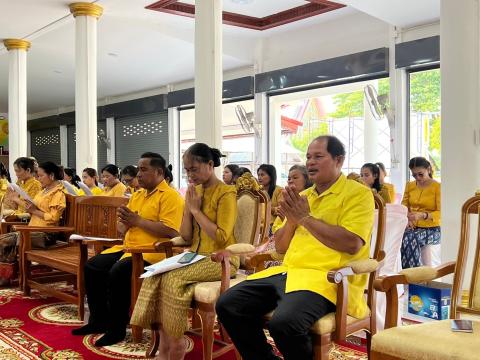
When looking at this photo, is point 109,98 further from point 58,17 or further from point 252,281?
point 252,281

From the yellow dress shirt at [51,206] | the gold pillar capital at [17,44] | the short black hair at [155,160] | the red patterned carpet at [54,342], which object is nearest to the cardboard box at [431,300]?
the red patterned carpet at [54,342]

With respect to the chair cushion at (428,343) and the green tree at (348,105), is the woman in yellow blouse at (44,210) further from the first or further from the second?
the green tree at (348,105)

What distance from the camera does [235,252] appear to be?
2.94m

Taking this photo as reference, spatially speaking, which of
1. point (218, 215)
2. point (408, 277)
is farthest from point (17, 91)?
point (408, 277)

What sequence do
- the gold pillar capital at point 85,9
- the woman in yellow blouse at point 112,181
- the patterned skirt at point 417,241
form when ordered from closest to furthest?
the patterned skirt at point 417,241
the woman in yellow blouse at point 112,181
the gold pillar capital at point 85,9

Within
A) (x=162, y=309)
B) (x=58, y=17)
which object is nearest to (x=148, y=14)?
(x=58, y=17)

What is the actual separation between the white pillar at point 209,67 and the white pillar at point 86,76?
9.69ft

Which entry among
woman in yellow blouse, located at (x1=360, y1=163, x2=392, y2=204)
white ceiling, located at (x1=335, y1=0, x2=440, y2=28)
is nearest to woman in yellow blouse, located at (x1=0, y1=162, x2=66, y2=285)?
woman in yellow blouse, located at (x1=360, y1=163, x2=392, y2=204)

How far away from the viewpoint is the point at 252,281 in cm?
263

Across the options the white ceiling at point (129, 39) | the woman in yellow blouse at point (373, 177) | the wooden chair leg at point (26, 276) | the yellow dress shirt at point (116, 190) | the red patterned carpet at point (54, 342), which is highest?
the white ceiling at point (129, 39)

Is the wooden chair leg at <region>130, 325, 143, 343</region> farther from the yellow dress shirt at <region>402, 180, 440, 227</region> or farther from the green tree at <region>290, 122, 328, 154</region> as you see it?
the green tree at <region>290, 122, 328, 154</region>

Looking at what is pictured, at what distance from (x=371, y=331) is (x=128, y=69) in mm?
9847

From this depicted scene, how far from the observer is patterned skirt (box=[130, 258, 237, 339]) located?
2.86 meters

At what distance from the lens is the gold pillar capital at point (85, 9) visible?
7.90 metres
